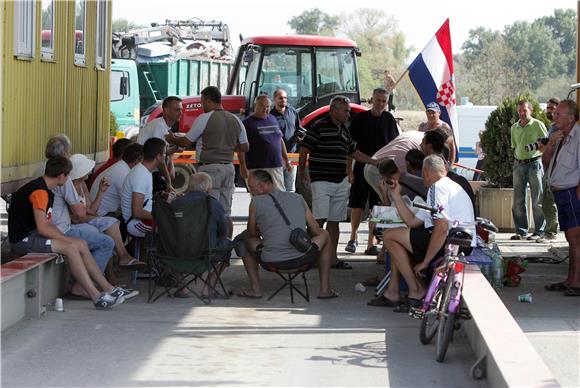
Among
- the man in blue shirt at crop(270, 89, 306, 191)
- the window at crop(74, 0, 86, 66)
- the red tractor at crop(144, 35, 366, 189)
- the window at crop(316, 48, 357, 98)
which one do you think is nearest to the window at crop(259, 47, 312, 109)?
the red tractor at crop(144, 35, 366, 189)

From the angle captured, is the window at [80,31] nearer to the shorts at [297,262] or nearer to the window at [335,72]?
the shorts at [297,262]

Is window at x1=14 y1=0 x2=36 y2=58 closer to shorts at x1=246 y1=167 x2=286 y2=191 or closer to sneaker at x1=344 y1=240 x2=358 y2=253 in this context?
shorts at x1=246 y1=167 x2=286 y2=191

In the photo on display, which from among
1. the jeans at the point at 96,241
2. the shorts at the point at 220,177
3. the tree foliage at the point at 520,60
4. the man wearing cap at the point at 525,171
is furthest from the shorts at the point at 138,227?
the tree foliage at the point at 520,60

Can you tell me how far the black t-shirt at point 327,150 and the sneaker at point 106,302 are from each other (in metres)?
3.57

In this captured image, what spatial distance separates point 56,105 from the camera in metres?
13.3

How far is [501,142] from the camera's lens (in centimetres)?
1767

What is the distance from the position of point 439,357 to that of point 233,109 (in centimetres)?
1284

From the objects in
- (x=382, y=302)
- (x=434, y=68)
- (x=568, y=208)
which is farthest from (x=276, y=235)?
(x=434, y=68)

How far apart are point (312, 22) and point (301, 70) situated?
7930 centimetres

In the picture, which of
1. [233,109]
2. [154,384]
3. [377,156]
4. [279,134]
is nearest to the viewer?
[154,384]

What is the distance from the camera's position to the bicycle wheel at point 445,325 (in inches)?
321

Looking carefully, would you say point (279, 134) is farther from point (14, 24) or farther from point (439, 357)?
point (439, 357)

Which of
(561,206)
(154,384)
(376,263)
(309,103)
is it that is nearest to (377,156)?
(376,263)

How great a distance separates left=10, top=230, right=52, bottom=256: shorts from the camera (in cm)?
1007
